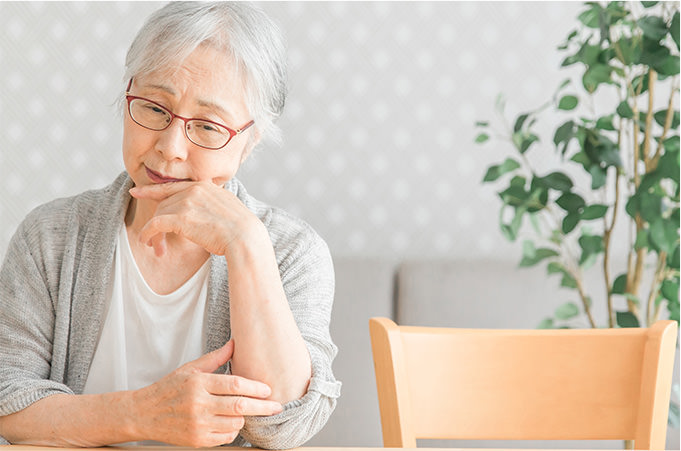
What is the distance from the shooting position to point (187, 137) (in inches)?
46.7

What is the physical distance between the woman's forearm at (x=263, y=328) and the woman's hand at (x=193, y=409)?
64mm

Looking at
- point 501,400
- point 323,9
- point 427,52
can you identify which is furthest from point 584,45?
point 501,400

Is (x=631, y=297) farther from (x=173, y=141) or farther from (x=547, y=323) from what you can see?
(x=173, y=141)

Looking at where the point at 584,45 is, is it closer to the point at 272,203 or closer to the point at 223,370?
the point at 272,203

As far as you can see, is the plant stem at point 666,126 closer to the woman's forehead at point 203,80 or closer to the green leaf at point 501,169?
the green leaf at point 501,169

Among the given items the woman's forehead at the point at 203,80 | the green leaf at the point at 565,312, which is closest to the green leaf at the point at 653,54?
the green leaf at the point at 565,312

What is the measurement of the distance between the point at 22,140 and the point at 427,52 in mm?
1314

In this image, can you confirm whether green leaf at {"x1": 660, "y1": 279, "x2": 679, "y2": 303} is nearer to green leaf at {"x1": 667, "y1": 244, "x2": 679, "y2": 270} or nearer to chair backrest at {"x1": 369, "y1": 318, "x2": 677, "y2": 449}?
green leaf at {"x1": 667, "y1": 244, "x2": 679, "y2": 270}

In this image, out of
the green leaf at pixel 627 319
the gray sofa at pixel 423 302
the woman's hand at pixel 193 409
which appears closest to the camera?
the woman's hand at pixel 193 409

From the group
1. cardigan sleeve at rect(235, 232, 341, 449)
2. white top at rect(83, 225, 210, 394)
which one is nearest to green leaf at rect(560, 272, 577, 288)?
cardigan sleeve at rect(235, 232, 341, 449)

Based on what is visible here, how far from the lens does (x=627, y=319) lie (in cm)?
193

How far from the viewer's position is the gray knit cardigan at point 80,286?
1234 millimetres

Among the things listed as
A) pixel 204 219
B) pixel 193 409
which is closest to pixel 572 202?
pixel 204 219

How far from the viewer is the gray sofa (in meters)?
2.18
